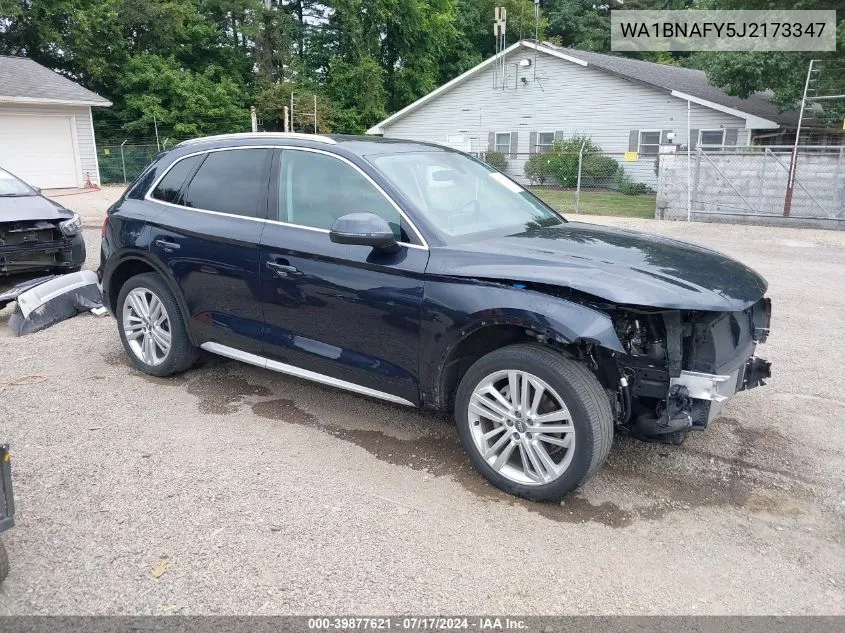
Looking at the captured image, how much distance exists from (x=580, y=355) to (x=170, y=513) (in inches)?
84.6

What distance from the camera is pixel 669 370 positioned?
3213 mm

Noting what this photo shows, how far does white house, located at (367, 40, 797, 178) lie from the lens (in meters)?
24.4

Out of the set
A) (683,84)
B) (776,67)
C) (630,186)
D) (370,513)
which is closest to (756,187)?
(776,67)

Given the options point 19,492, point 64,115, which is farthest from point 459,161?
point 64,115

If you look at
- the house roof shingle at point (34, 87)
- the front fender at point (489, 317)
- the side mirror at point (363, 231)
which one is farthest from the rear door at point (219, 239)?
the house roof shingle at point (34, 87)

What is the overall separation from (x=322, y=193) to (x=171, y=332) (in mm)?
1664

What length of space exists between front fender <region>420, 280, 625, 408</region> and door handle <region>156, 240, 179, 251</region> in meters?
2.10

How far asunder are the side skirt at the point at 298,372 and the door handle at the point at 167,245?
0.70 m

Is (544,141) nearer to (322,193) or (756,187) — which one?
(756,187)

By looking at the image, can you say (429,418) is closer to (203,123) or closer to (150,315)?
(150,315)

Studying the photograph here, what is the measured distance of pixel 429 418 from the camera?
449 centimetres

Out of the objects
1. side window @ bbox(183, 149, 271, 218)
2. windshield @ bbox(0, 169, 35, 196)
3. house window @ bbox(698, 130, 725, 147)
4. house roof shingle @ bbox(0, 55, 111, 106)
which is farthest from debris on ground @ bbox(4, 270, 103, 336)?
house window @ bbox(698, 130, 725, 147)

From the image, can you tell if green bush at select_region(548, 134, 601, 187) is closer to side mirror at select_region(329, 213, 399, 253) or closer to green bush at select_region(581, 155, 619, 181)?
green bush at select_region(581, 155, 619, 181)

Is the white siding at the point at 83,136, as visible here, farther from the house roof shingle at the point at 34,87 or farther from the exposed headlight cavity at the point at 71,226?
the exposed headlight cavity at the point at 71,226
